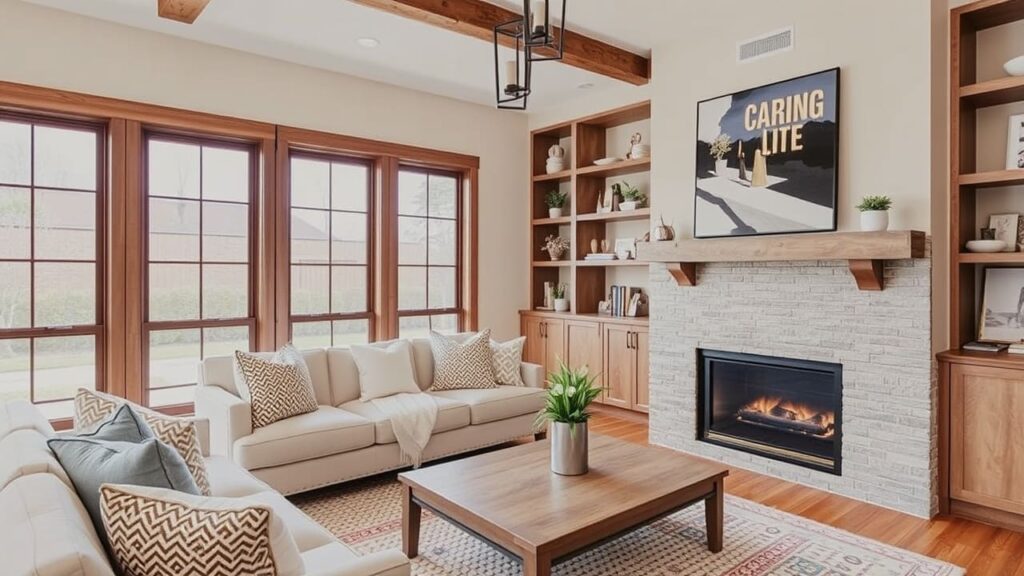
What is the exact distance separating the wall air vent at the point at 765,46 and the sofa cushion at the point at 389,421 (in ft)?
9.69

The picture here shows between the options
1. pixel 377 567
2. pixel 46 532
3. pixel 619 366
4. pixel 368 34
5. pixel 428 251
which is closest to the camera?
pixel 46 532

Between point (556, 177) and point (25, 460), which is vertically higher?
point (556, 177)

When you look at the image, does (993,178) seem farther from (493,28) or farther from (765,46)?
(493,28)

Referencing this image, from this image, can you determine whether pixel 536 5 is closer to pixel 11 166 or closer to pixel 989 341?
pixel 989 341

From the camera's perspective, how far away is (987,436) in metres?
3.10

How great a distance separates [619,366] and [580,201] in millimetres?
1614

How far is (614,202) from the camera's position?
544 centimetres

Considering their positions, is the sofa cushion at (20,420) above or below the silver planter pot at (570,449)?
above

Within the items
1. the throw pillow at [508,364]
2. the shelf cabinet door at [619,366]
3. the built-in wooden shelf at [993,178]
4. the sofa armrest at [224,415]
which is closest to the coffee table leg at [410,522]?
the sofa armrest at [224,415]

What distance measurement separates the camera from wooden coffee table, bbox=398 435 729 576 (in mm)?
2170

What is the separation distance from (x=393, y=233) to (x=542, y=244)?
1.69 metres

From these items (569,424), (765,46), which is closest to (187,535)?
(569,424)

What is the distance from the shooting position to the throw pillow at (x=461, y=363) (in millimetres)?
4328

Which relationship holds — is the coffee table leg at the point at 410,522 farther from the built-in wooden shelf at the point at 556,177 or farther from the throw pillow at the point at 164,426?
the built-in wooden shelf at the point at 556,177
